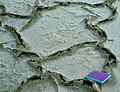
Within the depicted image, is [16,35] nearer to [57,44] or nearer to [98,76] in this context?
[57,44]

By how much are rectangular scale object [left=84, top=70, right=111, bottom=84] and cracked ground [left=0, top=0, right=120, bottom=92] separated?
54 mm

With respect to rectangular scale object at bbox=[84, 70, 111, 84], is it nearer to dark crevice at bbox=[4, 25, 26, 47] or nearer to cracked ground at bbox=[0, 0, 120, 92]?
cracked ground at bbox=[0, 0, 120, 92]

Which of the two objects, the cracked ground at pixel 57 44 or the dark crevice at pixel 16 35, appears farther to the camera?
the dark crevice at pixel 16 35

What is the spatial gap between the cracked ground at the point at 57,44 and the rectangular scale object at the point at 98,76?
0.05m

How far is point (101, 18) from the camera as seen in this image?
4367 millimetres

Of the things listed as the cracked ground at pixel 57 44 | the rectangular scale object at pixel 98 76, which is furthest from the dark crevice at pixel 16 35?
the rectangular scale object at pixel 98 76

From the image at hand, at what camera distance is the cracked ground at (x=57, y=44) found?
302 centimetres

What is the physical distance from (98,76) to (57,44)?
89cm

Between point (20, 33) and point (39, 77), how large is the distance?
3.56ft

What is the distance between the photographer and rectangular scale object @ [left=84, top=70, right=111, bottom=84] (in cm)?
Answer: 294

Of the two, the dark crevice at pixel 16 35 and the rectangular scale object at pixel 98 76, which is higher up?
the dark crevice at pixel 16 35

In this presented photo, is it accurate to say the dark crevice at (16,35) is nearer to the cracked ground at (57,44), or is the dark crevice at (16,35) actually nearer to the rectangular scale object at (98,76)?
the cracked ground at (57,44)

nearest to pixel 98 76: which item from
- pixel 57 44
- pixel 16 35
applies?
pixel 57 44

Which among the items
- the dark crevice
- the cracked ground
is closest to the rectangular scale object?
the cracked ground
